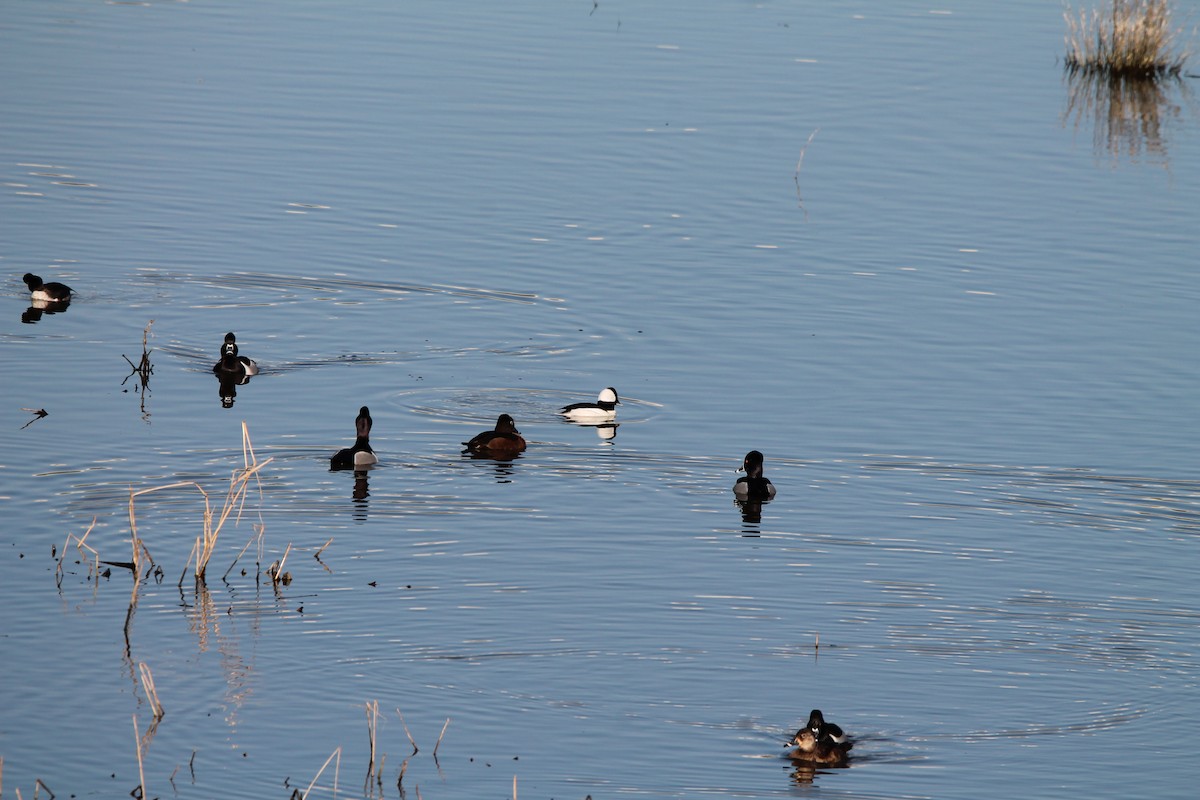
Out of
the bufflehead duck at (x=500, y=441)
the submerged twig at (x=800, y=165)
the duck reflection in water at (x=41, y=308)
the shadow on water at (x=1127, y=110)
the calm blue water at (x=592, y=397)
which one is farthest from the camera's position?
the shadow on water at (x=1127, y=110)

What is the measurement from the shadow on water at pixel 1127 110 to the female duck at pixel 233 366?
1847 cm

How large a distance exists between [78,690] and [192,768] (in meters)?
1.61

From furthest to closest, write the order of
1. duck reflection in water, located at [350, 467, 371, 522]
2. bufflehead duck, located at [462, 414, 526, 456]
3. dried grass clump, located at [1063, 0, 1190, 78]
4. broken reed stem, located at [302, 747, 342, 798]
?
1. dried grass clump, located at [1063, 0, 1190, 78]
2. bufflehead duck, located at [462, 414, 526, 456]
3. duck reflection in water, located at [350, 467, 371, 522]
4. broken reed stem, located at [302, 747, 342, 798]

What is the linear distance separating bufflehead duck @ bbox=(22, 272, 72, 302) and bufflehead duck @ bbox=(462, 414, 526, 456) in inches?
283

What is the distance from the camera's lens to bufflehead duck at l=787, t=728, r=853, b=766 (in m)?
12.7

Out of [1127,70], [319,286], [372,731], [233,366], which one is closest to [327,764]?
[372,731]

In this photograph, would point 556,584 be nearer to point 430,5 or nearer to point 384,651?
point 384,651

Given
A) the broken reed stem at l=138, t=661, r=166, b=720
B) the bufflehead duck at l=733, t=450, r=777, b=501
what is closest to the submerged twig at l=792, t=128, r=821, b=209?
the bufflehead duck at l=733, t=450, r=777, b=501

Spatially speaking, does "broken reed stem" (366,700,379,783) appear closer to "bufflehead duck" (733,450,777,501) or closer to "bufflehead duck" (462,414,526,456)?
"bufflehead duck" (733,450,777,501)

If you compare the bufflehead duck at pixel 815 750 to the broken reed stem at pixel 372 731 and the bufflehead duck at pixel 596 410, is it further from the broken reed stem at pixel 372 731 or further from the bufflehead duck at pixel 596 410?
the bufflehead duck at pixel 596 410

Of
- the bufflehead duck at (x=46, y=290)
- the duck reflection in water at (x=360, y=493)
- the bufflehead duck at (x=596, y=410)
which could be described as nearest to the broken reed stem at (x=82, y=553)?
the duck reflection in water at (x=360, y=493)

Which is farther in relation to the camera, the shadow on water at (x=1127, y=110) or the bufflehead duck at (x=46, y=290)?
the shadow on water at (x=1127, y=110)

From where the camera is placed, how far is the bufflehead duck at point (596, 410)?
21.6 m

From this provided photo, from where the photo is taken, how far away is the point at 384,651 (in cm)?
1443
